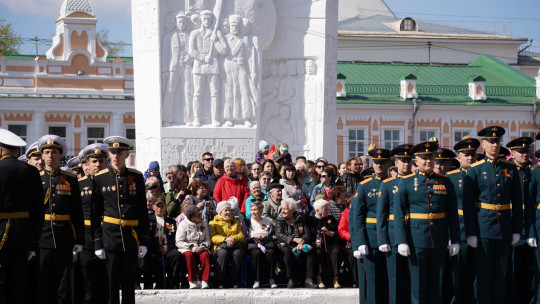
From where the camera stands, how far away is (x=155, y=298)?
1127 cm

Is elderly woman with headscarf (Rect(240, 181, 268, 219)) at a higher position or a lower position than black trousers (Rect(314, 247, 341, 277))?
higher

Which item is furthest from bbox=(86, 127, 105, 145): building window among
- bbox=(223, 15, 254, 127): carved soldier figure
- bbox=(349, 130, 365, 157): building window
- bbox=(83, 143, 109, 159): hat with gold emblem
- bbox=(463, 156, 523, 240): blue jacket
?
bbox=(463, 156, 523, 240): blue jacket

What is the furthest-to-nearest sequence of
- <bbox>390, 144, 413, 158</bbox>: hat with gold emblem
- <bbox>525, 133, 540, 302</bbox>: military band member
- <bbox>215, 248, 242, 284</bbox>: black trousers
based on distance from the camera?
<bbox>215, 248, 242, 284</bbox>: black trousers → <bbox>525, 133, 540, 302</bbox>: military band member → <bbox>390, 144, 413, 158</bbox>: hat with gold emblem

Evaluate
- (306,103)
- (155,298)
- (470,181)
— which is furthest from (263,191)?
(306,103)

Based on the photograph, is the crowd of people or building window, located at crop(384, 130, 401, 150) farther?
building window, located at crop(384, 130, 401, 150)

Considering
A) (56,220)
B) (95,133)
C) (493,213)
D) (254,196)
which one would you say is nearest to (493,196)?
(493,213)

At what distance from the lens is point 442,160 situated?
10.6 meters

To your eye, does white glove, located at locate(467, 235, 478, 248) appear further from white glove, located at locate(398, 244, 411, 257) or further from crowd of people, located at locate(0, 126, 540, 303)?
white glove, located at locate(398, 244, 411, 257)

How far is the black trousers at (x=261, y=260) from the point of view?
39.2 feet

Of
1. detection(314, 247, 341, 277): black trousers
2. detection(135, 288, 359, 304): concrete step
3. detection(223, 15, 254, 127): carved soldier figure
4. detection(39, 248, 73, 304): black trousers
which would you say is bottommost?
detection(135, 288, 359, 304): concrete step

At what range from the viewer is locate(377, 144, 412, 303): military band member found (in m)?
9.89

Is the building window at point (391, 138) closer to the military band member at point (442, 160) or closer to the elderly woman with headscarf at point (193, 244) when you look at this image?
the elderly woman with headscarf at point (193, 244)

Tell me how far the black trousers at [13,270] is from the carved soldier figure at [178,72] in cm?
792

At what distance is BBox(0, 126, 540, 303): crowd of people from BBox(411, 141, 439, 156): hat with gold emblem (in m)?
0.01
